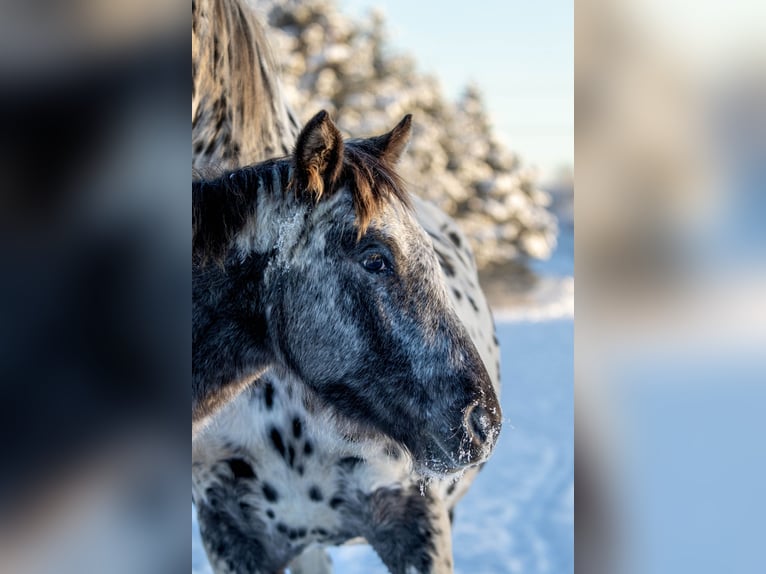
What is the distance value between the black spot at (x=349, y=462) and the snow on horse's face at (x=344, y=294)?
272mm

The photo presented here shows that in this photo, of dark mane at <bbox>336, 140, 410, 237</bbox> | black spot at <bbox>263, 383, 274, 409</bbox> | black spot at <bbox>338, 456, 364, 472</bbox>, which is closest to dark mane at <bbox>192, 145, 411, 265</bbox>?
dark mane at <bbox>336, 140, 410, 237</bbox>

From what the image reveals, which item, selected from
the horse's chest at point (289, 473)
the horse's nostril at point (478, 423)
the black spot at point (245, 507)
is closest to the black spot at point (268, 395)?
the horse's chest at point (289, 473)

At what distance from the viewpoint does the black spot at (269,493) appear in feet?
5.12

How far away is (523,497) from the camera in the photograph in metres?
3.39

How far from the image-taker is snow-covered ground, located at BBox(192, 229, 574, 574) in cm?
269

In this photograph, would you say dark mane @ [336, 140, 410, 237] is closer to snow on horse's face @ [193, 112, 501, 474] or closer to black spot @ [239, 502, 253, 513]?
snow on horse's face @ [193, 112, 501, 474]

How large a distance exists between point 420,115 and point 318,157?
867 cm

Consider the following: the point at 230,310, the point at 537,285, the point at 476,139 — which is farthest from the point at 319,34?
the point at 230,310

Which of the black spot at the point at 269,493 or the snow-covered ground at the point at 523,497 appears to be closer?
the black spot at the point at 269,493
